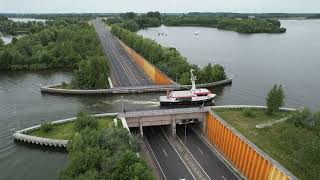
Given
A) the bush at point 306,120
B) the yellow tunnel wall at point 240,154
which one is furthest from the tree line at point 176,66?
the bush at point 306,120

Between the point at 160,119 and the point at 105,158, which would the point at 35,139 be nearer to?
the point at 160,119

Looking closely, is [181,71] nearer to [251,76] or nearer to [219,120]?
[251,76]

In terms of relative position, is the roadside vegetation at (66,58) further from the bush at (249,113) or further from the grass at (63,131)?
the bush at (249,113)

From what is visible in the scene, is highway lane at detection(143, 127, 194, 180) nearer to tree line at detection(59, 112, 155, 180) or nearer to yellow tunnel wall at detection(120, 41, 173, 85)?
tree line at detection(59, 112, 155, 180)

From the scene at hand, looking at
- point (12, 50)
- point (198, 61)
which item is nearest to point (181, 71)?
point (198, 61)

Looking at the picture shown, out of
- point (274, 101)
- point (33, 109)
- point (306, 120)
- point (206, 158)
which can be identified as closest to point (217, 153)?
point (206, 158)
